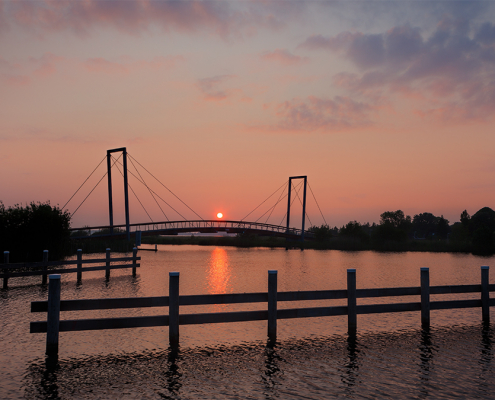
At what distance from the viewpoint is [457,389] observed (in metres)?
8.13

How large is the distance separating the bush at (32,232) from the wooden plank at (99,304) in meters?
29.8

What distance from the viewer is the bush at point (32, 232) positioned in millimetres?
36969

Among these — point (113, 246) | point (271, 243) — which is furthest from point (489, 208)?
point (113, 246)

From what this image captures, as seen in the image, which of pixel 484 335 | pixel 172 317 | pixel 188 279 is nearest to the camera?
pixel 172 317

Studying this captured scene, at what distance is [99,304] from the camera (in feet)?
32.3

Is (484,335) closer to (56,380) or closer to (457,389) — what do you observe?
(457,389)

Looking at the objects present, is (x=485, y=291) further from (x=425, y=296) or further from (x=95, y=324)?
(x=95, y=324)

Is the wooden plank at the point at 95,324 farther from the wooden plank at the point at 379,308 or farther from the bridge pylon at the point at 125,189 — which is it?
the bridge pylon at the point at 125,189

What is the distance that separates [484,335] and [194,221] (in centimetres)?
6269

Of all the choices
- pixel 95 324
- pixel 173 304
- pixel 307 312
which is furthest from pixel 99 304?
pixel 307 312

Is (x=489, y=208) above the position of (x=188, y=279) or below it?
above

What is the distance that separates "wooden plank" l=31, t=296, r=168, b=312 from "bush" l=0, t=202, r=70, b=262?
2979 cm

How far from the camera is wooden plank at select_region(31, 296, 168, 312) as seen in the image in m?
9.46

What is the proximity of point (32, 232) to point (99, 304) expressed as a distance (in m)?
32.9
